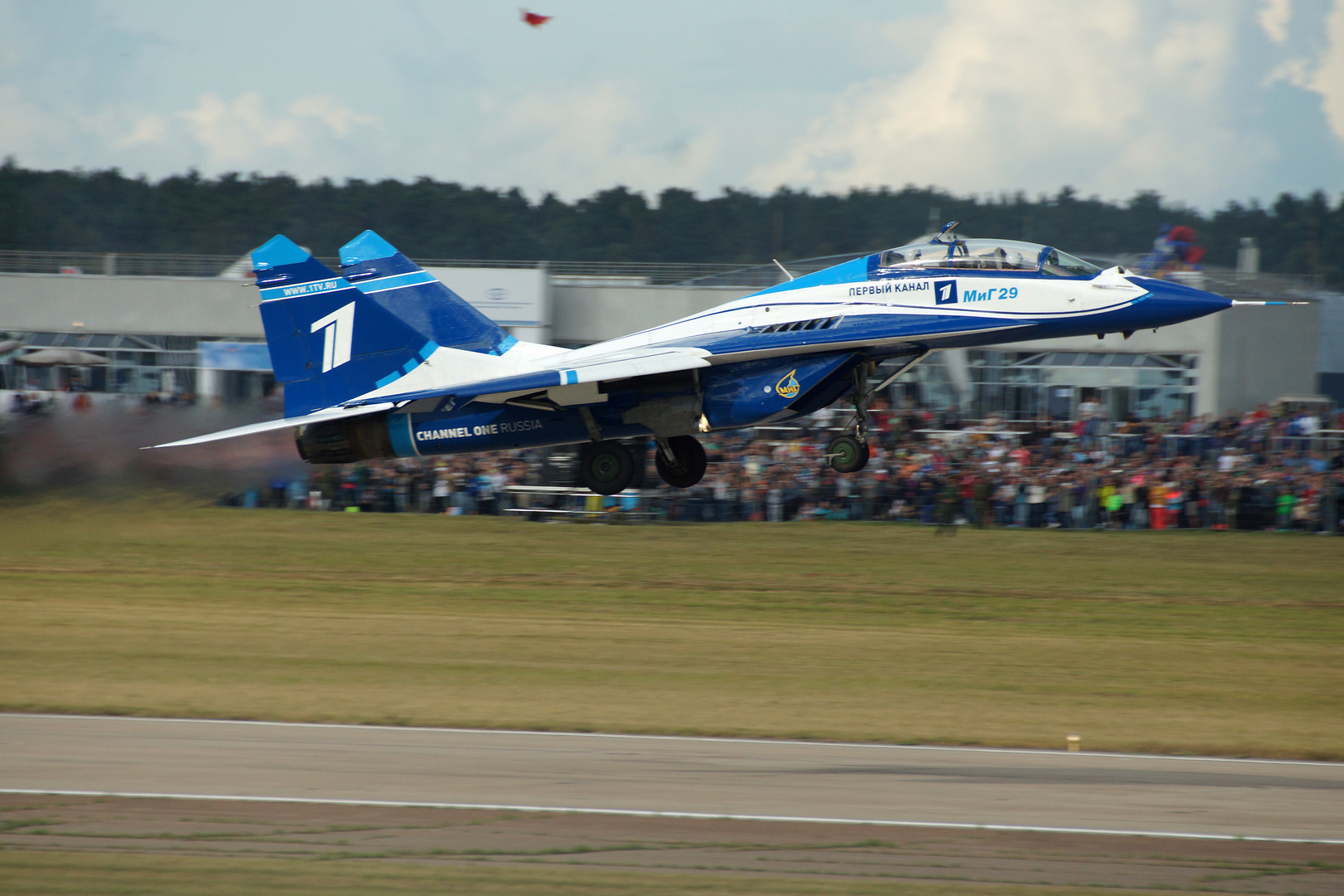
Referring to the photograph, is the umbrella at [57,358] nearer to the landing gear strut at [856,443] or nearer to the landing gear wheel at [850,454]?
the landing gear strut at [856,443]

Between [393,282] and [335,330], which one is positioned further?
[393,282]

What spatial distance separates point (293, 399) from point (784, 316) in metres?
7.69

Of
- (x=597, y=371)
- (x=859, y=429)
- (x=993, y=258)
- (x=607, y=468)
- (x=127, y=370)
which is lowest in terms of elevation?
(x=607, y=468)

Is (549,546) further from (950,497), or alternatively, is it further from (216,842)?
(216,842)

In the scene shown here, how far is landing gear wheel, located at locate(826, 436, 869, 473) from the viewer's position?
16.7m

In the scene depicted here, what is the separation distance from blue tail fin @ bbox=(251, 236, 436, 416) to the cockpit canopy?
7.50 meters

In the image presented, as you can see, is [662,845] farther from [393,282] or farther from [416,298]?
[393,282]

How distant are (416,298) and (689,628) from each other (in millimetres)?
6818

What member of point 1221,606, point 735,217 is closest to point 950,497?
point 1221,606

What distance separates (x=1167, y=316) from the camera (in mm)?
15594

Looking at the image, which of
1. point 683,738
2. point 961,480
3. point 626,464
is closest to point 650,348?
point 626,464

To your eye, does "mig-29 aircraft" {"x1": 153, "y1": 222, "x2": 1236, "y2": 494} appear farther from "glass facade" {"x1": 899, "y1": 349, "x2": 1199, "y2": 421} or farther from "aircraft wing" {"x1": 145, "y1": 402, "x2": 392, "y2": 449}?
"glass facade" {"x1": 899, "y1": 349, "x2": 1199, "y2": 421}

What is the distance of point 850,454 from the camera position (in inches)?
658

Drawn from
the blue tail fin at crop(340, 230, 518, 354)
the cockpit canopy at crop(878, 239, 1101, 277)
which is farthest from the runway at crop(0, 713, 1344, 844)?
the blue tail fin at crop(340, 230, 518, 354)
